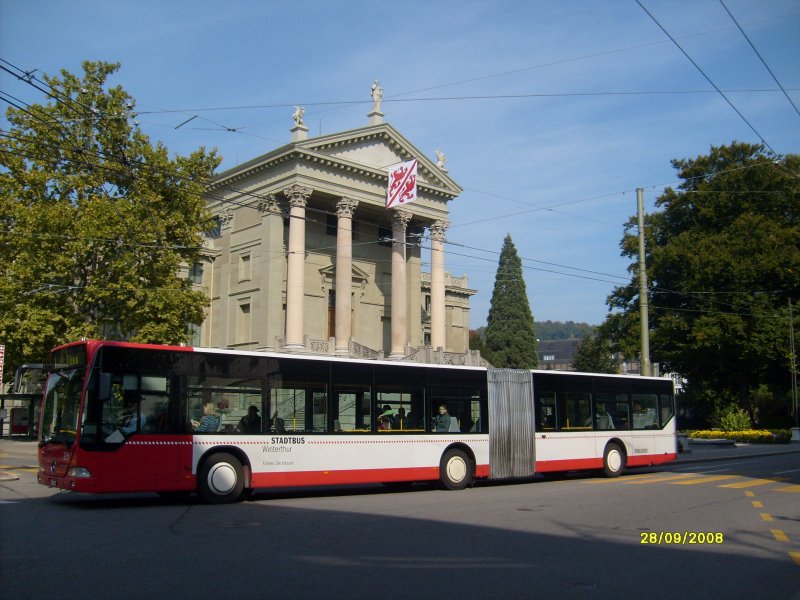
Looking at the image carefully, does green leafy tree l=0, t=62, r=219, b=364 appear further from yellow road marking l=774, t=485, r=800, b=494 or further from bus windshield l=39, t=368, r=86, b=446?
yellow road marking l=774, t=485, r=800, b=494

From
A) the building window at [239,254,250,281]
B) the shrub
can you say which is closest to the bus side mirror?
the building window at [239,254,250,281]

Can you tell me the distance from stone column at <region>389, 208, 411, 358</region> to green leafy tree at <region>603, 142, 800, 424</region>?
45.4 ft

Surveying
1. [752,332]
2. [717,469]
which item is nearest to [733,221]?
[752,332]

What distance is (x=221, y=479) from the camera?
14539 millimetres

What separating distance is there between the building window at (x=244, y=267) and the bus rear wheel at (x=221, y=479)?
3490cm

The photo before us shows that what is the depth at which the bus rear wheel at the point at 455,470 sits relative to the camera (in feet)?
58.5

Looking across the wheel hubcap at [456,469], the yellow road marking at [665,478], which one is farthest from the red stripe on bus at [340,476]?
the yellow road marking at [665,478]

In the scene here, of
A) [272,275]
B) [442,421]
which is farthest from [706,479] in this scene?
[272,275]

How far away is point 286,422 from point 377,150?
35.6m

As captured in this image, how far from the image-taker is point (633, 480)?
66.8 ft

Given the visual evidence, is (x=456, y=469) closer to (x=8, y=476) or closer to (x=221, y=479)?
(x=221, y=479)

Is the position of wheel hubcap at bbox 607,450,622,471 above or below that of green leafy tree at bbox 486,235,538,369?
below

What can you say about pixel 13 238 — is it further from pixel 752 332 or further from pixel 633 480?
pixel 752 332
